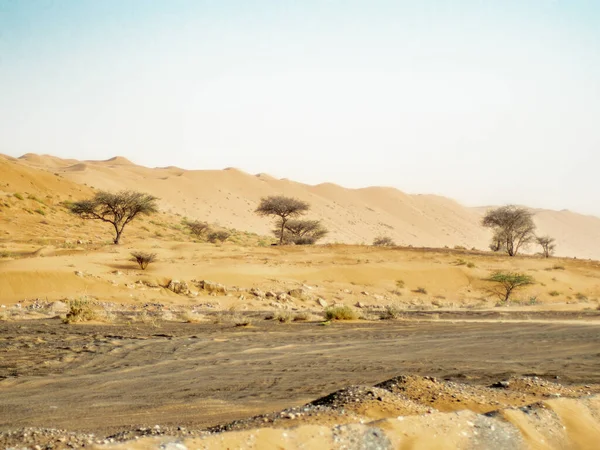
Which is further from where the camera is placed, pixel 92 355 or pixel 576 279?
pixel 576 279

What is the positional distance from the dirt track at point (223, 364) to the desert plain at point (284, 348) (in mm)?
62

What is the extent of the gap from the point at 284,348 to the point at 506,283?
2381cm

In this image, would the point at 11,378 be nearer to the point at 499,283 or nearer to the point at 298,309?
the point at 298,309

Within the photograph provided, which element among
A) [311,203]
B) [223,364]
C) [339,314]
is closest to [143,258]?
[339,314]

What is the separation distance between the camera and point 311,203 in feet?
355

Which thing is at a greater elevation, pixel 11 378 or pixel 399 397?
pixel 399 397

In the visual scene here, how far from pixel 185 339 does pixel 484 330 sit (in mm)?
9260

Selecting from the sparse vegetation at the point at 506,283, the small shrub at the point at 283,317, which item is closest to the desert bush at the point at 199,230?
the sparse vegetation at the point at 506,283

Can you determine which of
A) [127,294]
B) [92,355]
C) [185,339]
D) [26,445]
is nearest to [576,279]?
[127,294]

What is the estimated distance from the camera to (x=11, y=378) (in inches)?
409

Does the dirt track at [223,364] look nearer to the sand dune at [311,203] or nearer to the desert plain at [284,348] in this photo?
the desert plain at [284,348]

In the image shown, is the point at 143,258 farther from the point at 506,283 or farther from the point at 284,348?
the point at 506,283

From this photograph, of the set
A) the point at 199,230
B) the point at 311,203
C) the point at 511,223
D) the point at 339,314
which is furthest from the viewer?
the point at 311,203

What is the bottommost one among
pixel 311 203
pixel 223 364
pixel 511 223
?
pixel 223 364
